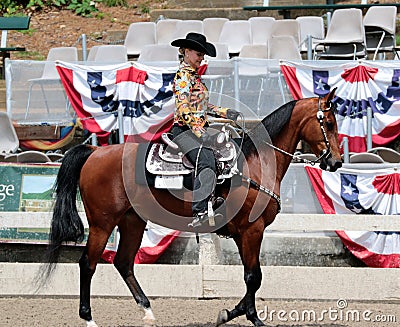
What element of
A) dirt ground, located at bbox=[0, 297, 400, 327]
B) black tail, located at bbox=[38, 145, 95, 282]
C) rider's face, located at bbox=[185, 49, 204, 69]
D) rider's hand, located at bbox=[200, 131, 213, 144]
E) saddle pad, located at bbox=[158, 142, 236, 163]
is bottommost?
dirt ground, located at bbox=[0, 297, 400, 327]

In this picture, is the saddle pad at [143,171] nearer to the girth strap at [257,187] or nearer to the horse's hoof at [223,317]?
the girth strap at [257,187]

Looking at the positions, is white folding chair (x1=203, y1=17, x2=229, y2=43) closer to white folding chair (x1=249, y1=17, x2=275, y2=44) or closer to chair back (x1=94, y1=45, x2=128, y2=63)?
white folding chair (x1=249, y1=17, x2=275, y2=44)

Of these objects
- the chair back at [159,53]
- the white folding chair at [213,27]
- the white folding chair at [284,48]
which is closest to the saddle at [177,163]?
the chair back at [159,53]

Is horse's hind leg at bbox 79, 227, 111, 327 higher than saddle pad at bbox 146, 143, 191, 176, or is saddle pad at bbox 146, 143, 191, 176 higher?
Answer: saddle pad at bbox 146, 143, 191, 176

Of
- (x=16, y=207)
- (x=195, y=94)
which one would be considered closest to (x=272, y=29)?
(x=16, y=207)

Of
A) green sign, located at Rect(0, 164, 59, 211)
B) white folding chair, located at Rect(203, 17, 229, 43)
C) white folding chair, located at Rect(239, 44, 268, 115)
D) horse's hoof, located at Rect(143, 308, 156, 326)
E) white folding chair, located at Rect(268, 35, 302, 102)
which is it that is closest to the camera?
horse's hoof, located at Rect(143, 308, 156, 326)

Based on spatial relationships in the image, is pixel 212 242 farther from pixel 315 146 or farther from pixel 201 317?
pixel 315 146

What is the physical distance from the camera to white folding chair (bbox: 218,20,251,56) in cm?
1557

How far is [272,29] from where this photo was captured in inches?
601

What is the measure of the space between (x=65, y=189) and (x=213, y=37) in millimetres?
8834

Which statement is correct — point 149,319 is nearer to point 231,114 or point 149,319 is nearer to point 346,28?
point 231,114

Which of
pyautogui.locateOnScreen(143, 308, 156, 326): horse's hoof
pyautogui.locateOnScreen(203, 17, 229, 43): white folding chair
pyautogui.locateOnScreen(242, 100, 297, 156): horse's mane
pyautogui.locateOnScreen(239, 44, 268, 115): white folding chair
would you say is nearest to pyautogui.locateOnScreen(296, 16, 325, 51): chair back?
pyautogui.locateOnScreen(203, 17, 229, 43): white folding chair

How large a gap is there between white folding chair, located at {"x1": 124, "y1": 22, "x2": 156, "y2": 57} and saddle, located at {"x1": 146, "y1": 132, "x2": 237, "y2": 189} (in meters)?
8.42

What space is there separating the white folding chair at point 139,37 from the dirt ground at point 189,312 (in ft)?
24.7
